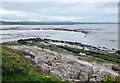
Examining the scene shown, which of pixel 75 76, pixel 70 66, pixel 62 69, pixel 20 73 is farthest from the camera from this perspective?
pixel 70 66

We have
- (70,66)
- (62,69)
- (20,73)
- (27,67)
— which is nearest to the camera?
(20,73)

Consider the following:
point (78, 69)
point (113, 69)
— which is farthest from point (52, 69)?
point (113, 69)

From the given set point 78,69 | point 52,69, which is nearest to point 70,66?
point 78,69

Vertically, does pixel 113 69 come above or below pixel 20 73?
below

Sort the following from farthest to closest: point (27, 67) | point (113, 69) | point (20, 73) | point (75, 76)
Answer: point (113, 69) → point (75, 76) → point (27, 67) → point (20, 73)

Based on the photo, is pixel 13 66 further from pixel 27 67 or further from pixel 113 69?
pixel 113 69

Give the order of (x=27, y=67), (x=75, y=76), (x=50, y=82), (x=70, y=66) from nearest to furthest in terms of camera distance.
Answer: (x=50, y=82)
(x=27, y=67)
(x=75, y=76)
(x=70, y=66)

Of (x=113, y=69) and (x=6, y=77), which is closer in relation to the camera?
(x=6, y=77)

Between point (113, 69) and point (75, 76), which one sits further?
point (113, 69)

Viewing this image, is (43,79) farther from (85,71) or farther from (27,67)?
(85,71)
